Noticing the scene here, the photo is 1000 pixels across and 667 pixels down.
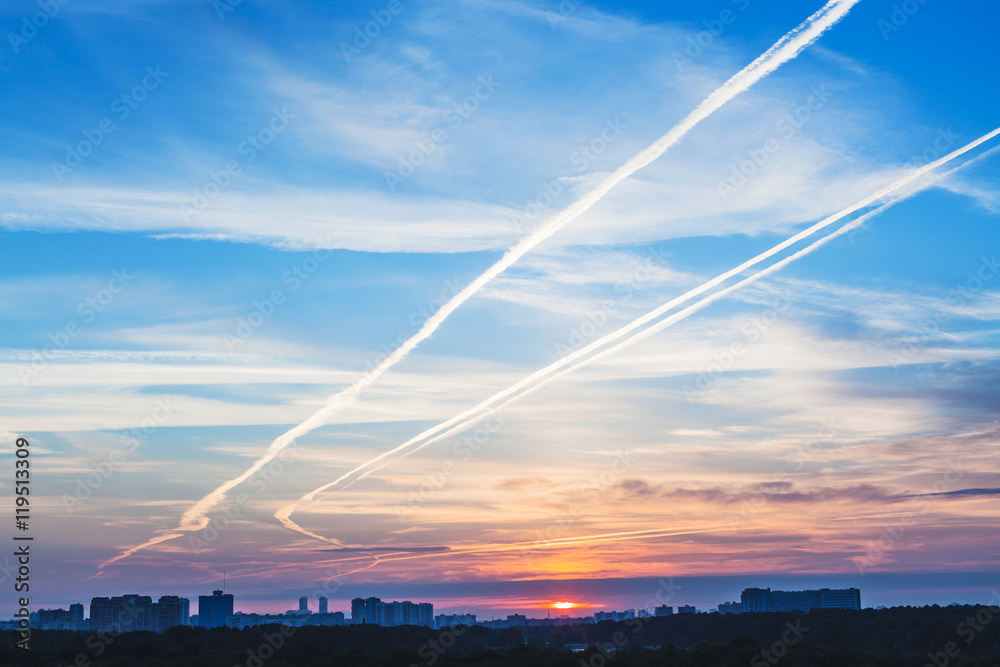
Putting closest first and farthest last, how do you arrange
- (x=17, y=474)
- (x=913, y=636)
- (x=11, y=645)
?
(x=17, y=474) < (x=11, y=645) < (x=913, y=636)

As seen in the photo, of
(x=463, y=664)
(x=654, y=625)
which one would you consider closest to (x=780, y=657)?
(x=463, y=664)

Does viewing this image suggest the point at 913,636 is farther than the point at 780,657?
Yes

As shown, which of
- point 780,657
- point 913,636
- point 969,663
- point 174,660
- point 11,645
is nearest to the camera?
point 969,663

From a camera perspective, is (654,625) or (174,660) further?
(654,625)

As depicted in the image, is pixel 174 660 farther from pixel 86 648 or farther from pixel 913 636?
pixel 913 636

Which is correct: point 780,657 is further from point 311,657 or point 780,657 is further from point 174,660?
point 174,660

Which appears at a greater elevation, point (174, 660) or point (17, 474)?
point (17, 474)

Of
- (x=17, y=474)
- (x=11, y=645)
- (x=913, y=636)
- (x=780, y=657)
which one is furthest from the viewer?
(x=913, y=636)

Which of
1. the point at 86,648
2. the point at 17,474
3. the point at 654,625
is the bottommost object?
the point at 654,625

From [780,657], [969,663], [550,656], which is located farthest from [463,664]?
[969,663]
